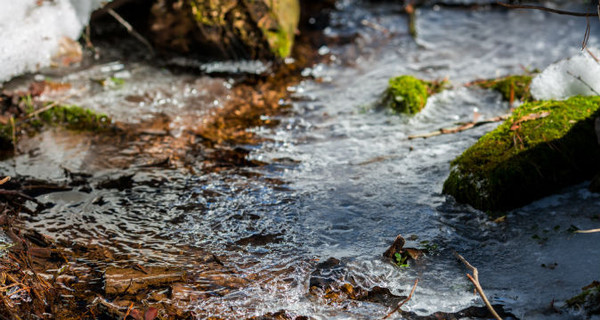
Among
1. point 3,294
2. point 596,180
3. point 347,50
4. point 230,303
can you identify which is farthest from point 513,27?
point 3,294

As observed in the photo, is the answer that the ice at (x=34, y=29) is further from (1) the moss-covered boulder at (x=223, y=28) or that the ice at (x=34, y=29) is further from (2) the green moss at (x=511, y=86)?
(2) the green moss at (x=511, y=86)

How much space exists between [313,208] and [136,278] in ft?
5.33

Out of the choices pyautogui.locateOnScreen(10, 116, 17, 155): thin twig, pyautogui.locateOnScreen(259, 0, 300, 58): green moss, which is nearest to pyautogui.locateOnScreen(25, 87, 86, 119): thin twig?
pyautogui.locateOnScreen(10, 116, 17, 155): thin twig

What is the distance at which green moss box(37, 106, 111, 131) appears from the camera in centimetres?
581

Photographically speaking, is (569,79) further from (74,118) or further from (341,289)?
(74,118)

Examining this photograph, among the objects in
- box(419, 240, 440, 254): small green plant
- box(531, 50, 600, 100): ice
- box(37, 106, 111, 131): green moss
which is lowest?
box(419, 240, 440, 254): small green plant

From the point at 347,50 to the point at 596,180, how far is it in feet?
16.8

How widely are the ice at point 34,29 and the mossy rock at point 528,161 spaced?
5.41 m

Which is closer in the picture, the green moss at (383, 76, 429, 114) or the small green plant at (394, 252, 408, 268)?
the small green plant at (394, 252, 408, 268)

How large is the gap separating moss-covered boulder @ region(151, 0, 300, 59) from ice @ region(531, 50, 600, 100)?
13.2ft

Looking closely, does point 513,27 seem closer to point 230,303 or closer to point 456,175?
point 456,175

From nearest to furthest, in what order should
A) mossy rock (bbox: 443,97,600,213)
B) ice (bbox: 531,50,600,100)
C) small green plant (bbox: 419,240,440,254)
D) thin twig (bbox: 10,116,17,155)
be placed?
1. small green plant (bbox: 419,240,440,254)
2. mossy rock (bbox: 443,97,600,213)
3. ice (bbox: 531,50,600,100)
4. thin twig (bbox: 10,116,17,155)

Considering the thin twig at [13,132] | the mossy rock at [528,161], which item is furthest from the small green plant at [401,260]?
the thin twig at [13,132]

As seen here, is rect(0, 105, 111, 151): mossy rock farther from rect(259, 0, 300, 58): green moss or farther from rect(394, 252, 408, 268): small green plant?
rect(394, 252, 408, 268): small green plant
